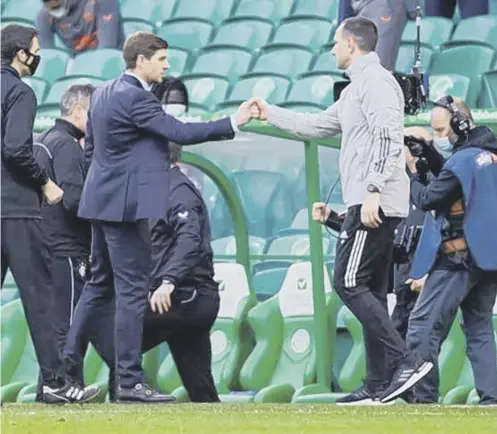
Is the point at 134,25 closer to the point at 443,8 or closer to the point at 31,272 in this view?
the point at 443,8

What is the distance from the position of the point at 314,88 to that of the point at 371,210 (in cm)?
518

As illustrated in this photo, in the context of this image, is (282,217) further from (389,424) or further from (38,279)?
(389,424)

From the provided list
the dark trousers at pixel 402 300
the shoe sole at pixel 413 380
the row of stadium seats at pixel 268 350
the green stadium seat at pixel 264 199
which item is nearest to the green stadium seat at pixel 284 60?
the green stadium seat at pixel 264 199

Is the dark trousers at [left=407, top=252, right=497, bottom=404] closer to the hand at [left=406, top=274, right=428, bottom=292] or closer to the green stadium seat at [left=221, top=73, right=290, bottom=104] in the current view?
the hand at [left=406, top=274, right=428, bottom=292]

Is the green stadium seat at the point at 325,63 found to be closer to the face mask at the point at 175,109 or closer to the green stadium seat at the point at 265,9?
the green stadium seat at the point at 265,9

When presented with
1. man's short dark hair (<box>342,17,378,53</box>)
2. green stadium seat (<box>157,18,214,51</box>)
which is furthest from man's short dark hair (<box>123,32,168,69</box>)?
green stadium seat (<box>157,18,214,51</box>)

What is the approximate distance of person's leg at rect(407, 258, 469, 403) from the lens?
10125 mm

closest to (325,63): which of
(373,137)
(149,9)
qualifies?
(149,9)

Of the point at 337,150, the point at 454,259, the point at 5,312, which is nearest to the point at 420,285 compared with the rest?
the point at 454,259

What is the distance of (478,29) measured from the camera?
14.8m

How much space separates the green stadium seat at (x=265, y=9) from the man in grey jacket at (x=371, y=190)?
710cm

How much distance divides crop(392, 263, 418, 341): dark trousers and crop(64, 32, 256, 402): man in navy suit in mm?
1888

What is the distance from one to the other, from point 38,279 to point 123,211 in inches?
21.5

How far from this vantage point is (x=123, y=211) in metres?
9.39
